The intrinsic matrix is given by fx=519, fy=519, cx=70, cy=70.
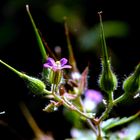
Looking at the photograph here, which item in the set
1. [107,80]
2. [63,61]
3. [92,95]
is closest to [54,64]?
[63,61]

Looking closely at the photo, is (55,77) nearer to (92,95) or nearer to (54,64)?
(54,64)

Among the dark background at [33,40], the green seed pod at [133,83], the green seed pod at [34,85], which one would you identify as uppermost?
the dark background at [33,40]

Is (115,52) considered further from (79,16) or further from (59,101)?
(59,101)

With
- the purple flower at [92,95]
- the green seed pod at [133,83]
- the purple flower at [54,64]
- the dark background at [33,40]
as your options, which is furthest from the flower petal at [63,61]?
the dark background at [33,40]

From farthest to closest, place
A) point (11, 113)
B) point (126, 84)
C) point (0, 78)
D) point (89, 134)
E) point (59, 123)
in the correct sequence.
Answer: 1. point (0, 78)
2. point (11, 113)
3. point (59, 123)
4. point (89, 134)
5. point (126, 84)

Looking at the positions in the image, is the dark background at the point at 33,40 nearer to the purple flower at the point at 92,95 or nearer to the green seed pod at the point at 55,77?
the purple flower at the point at 92,95

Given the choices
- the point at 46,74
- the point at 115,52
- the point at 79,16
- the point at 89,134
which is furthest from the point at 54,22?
the point at 46,74
